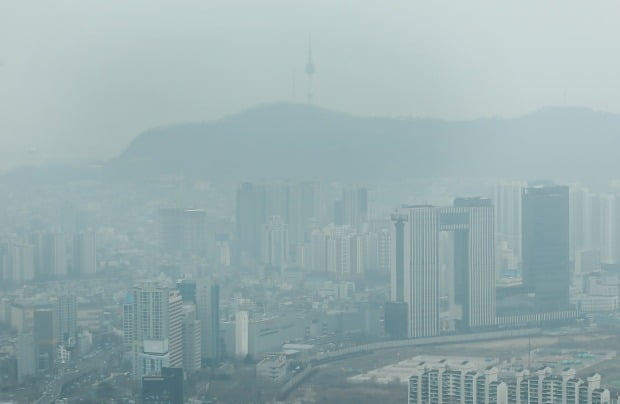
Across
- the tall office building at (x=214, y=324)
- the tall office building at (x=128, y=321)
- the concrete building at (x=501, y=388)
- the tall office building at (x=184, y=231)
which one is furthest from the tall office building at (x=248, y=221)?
the concrete building at (x=501, y=388)

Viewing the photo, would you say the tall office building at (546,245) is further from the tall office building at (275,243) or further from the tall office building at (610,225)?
the tall office building at (275,243)

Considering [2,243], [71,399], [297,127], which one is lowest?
[71,399]

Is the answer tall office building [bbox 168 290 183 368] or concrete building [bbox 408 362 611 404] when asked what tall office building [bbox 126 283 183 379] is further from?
concrete building [bbox 408 362 611 404]

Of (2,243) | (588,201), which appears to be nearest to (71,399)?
(2,243)

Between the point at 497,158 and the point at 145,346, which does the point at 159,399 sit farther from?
the point at 497,158

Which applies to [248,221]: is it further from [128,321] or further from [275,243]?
[128,321]

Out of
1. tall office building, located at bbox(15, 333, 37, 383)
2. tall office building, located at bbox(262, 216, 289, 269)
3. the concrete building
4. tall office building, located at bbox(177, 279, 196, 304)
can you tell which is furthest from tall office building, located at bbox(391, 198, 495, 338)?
tall office building, located at bbox(15, 333, 37, 383)
